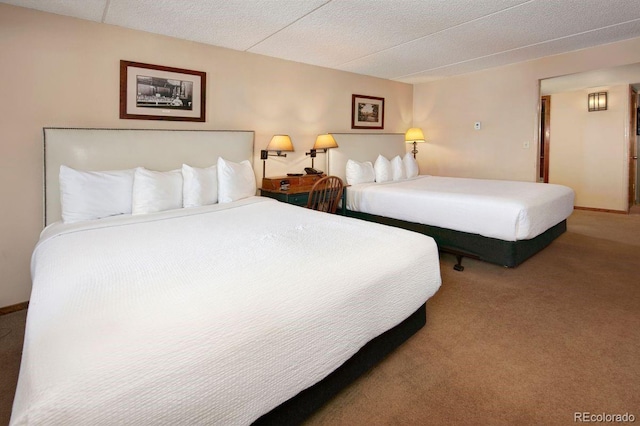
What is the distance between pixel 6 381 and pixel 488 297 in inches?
128

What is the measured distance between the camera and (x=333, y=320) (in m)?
1.46

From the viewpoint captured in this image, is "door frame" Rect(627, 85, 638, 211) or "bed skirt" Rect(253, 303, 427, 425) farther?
"door frame" Rect(627, 85, 638, 211)

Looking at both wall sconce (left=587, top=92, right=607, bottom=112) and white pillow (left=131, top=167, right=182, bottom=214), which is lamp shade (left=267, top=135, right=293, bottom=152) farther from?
wall sconce (left=587, top=92, right=607, bottom=112)

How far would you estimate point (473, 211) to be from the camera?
3.46m

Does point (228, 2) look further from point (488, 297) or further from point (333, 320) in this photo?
point (488, 297)

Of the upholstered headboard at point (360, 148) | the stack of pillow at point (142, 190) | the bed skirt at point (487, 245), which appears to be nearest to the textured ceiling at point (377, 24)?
the upholstered headboard at point (360, 148)

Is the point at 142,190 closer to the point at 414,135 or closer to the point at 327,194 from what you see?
the point at 327,194

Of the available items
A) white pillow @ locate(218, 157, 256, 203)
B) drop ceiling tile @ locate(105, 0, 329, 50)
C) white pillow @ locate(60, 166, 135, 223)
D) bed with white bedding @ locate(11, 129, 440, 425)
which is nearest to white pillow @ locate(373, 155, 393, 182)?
white pillow @ locate(218, 157, 256, 203)

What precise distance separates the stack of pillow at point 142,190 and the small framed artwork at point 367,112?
2.48m

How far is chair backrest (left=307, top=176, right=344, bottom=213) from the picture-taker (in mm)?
4155

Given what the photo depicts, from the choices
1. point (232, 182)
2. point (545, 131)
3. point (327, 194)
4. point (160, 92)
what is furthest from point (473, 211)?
point (545, 131)

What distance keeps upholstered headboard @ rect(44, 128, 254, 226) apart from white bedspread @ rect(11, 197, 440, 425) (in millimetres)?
836

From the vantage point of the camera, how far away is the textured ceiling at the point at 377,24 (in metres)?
2.84

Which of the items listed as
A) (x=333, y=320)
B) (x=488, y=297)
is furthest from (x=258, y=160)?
(x=333, y=320)
